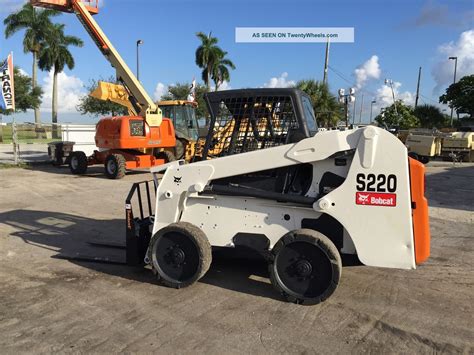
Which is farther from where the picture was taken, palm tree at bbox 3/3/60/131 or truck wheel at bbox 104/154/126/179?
palm tree at bbox 3/3/60/131

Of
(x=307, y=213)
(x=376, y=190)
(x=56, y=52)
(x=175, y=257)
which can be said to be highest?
(x=56, y=52)

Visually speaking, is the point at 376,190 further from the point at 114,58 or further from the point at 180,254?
the point at 114,58

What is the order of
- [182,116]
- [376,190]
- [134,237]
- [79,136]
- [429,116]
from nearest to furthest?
[376,190], [134,237], [182,116], [79,136], [429,116]

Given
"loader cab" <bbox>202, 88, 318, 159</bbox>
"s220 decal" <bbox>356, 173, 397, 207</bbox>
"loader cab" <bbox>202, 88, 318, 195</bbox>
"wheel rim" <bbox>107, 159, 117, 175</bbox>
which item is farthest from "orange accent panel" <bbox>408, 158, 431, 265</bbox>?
"wheel rim" <bbox>107, 159, 117, 175</bbox>

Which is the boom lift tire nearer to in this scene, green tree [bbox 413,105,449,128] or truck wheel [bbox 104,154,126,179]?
truck wheel [bbox 104,154,126,179]

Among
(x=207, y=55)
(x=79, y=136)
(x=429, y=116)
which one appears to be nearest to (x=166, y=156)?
(x=79, y=136)

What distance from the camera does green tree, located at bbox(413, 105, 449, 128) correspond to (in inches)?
2068

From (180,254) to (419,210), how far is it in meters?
2.50

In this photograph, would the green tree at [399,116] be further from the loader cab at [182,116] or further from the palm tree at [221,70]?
the loader cab at [182,116]

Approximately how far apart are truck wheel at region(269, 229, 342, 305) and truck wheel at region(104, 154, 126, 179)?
1112 centimetres

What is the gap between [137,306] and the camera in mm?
Answer: 4512

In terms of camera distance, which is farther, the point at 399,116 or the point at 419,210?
the point at 399,116

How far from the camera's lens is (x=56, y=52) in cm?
4731

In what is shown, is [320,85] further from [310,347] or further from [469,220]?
[310,347]
